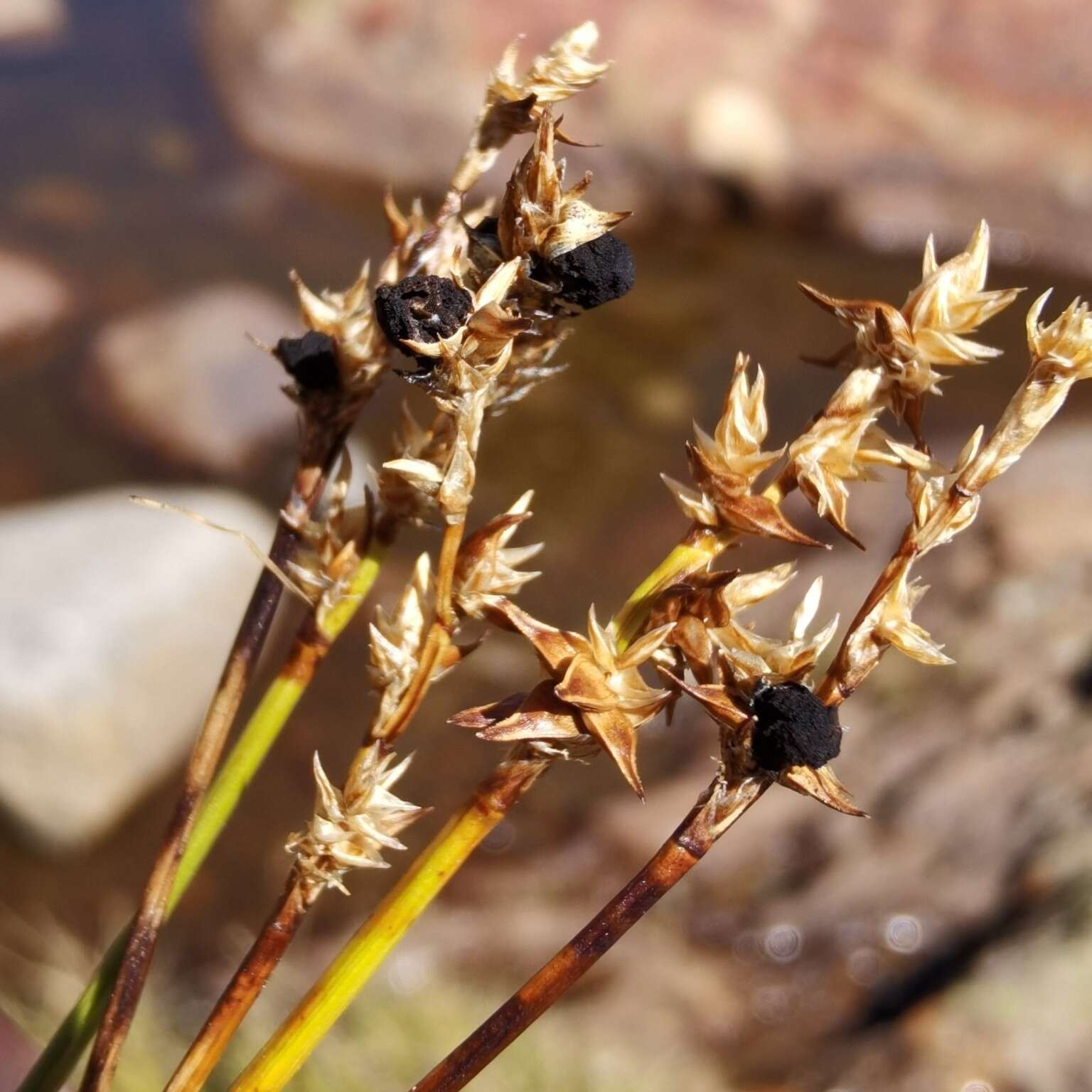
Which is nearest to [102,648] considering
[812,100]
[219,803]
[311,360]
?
[219,803]

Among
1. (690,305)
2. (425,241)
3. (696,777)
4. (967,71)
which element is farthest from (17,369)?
(425,241)

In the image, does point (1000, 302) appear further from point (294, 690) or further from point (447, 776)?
point (447, 776)

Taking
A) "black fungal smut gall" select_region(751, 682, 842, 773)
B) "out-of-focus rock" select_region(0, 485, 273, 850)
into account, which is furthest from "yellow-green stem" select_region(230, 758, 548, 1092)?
"out-of-focus rock" select_region(0, 485, 273, 850)

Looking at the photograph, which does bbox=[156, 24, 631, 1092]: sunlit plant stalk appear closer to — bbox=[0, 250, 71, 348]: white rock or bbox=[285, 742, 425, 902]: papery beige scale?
bbox=[285, 742, 425, 902]: papery beige scale

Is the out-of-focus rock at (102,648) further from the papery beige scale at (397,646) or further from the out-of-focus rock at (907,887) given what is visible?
the papery beige scale at (397,646)

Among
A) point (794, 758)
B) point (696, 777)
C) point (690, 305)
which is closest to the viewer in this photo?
point (794, 758)

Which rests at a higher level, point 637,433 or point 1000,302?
point 1000,302

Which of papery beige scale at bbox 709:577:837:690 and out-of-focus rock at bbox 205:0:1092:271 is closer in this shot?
papery beige scale at bbox 709:577:837:690
